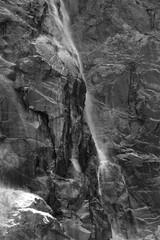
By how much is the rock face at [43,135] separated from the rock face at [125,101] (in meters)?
3.32

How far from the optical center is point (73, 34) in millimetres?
37875

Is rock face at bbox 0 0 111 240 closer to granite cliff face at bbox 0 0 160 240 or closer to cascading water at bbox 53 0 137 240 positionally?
granite cliff face at bbox 0 0 160 240

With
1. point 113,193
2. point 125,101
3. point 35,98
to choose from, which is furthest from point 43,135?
point 125,101

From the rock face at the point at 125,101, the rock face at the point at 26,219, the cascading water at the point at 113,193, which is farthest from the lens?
the rock face at the point at 125,101

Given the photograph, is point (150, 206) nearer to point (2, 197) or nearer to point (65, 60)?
point (65, 60)

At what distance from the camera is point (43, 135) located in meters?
26.0

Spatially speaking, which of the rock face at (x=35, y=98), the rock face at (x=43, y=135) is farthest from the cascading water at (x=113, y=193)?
the rock face at (x=35, y=98)

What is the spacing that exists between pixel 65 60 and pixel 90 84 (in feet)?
23.1

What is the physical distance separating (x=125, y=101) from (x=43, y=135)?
451 inches

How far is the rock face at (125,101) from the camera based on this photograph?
32.0m

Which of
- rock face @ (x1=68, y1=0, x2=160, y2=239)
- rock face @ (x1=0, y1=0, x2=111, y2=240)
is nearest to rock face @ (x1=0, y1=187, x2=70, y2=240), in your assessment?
rock face @ (x1=0, y1=0, x2=111, y2=240)

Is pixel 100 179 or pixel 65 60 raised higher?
pixel 65 60

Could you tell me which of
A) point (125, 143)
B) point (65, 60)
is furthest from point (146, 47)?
point (65, 60)

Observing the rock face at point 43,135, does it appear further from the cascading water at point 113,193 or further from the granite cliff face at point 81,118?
the cascading water at point 113,193
